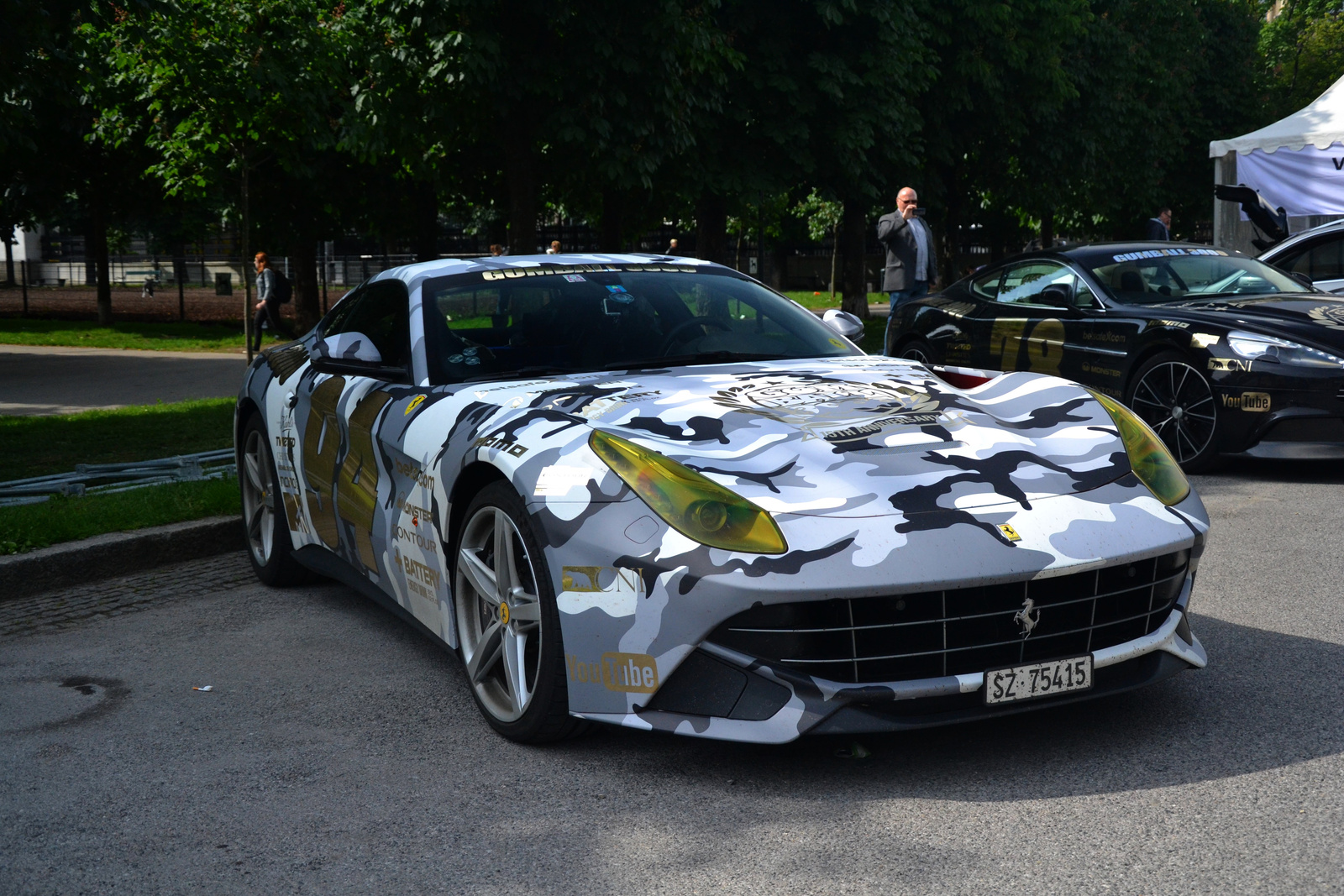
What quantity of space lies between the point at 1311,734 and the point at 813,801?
142cm

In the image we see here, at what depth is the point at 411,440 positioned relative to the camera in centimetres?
452

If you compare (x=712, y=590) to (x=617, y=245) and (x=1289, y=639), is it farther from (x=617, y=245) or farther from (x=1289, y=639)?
(x=617, y=245)

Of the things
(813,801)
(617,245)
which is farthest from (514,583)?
(617,245)

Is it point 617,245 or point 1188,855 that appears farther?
point 617,245

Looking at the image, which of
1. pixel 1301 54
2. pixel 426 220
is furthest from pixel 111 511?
pixel 1301 54

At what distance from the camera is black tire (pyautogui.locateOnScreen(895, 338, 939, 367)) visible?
37.7ft

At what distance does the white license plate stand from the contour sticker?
1.15 meters

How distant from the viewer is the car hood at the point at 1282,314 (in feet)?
27.3

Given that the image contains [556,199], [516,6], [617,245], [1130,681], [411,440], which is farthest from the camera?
[556,199]

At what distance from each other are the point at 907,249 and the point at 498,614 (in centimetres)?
A: 1063

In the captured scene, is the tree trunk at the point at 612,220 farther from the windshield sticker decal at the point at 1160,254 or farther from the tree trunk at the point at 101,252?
the windshield sticker decal at the point at 1160,254

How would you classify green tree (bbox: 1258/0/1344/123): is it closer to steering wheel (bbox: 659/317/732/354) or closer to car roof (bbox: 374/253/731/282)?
car roof (bbox: 374/253/731/282)

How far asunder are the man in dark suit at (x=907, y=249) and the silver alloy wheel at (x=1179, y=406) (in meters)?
4.97

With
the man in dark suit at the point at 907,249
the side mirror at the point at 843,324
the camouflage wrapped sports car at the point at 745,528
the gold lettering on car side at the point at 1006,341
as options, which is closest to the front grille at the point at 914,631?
the camouflage wrapped sports car at the point at 745,528
